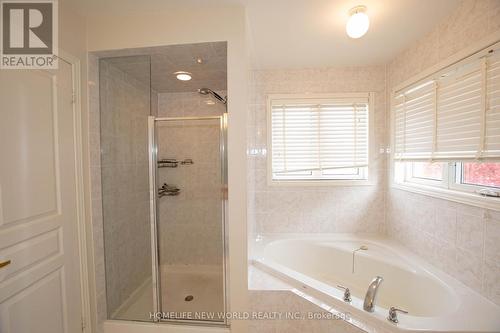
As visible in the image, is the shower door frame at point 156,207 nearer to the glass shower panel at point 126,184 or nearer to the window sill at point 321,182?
the glass shower panel at point 126,184

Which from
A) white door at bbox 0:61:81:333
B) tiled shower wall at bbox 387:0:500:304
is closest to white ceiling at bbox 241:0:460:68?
tiled shower wall at bbox 387:0:500:304

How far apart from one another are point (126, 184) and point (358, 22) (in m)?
2.03

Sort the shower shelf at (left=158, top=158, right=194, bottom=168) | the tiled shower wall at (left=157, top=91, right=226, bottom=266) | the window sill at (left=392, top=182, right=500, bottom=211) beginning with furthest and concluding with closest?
the shower shelf at (left=158, top=158, right=194, bottom=168) → the tiled shower wall at (left=157, top=91, right=226, bottom=266) → the window sill at (left=392, top=182, right=500, bottom=211)

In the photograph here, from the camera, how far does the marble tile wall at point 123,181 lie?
1.66 meters

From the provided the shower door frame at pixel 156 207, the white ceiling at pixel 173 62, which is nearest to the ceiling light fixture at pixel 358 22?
the white ceiling at pixel 173 62

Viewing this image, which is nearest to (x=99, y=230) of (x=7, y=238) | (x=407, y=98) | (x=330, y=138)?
(x=7, y=238)

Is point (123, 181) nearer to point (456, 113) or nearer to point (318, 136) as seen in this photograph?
point (318, 136)

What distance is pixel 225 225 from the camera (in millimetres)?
1568

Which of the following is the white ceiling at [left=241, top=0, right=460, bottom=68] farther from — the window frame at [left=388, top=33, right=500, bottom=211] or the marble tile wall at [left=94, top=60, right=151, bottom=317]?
the marble tile wall at [left=94, top=60, right=151, bottom=317]

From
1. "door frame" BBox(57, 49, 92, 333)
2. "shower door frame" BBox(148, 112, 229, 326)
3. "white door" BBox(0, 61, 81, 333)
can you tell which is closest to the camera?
"white door" BBox(0, 61, 81, 333)

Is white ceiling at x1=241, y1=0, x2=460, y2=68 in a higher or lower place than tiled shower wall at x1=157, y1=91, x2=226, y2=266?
higher

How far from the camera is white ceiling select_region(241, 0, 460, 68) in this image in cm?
135

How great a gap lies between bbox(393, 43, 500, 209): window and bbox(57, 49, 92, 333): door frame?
2558 mm

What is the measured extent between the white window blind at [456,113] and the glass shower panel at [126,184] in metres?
2.20
